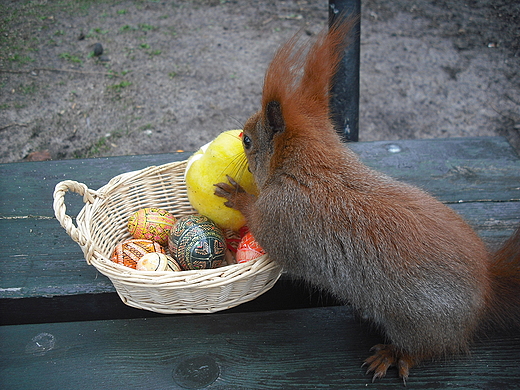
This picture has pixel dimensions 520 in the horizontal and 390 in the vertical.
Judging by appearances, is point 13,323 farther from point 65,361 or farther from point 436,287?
point 436,287

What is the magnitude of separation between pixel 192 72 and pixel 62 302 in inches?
Result: 120

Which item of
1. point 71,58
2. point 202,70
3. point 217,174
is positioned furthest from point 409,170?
point 71,58

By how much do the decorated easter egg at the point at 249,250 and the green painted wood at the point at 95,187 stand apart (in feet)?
1.40

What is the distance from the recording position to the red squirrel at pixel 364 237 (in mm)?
1293

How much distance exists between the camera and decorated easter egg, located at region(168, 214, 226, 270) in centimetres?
154

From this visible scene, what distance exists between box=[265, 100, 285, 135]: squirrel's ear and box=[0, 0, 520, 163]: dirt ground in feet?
6.02

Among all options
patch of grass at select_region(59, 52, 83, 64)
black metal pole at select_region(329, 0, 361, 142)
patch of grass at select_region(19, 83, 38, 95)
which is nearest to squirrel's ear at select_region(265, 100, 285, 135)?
black metal pole at select_region(329, 0, 361, 142)

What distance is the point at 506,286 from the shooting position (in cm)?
140

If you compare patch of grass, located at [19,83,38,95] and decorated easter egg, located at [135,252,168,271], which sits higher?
patch of grass, located at [19,83,38,95]

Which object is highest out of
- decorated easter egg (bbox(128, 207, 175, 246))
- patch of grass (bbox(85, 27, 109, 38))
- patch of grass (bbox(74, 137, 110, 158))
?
patch of grass (bbox(85, 27, 109, 38))

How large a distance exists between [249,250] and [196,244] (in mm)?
177

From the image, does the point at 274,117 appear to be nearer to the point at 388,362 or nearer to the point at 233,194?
the point at 233,194

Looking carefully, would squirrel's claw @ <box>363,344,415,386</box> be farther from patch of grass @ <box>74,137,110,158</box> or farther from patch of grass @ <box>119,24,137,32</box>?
patch of grass @ <box>119,24,137,32</box>

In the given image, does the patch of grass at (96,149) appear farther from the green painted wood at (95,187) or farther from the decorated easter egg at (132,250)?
the decorated easter egg at (132,250)
